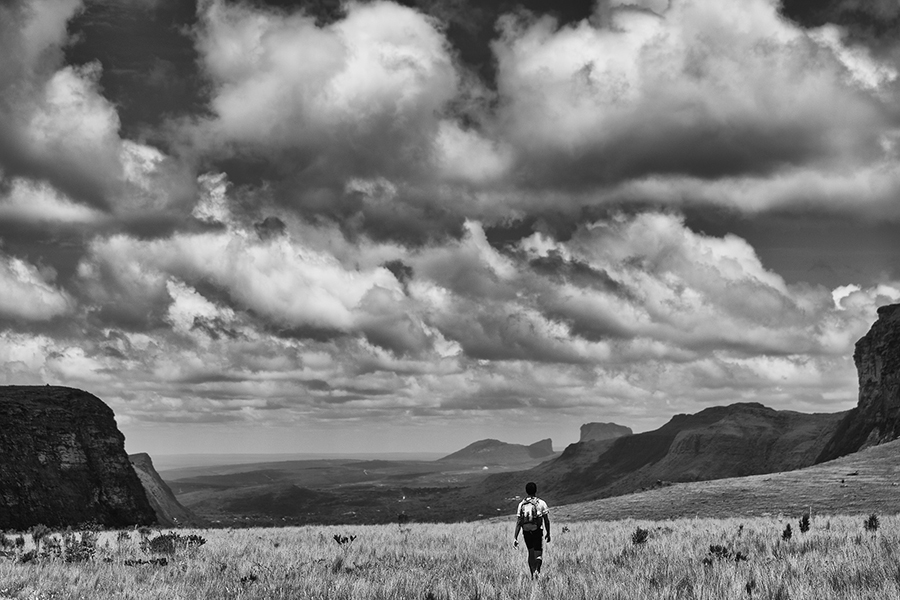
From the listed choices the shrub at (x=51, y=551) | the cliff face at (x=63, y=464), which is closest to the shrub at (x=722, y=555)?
the shrub at (x=51, y=551)

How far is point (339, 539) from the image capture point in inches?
936

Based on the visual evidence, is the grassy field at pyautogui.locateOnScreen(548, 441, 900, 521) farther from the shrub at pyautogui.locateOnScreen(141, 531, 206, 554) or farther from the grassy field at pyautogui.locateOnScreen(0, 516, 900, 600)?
the shrub at pyautogui.locateOnScreen(141, 531, 206, 554)

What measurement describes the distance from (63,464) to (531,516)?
133m

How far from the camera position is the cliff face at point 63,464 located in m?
115

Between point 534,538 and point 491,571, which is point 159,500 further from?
point 491,571

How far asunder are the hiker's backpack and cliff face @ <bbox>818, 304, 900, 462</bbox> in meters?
112

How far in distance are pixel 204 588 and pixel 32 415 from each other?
432 feet

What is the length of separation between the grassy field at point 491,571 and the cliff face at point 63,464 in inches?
4270

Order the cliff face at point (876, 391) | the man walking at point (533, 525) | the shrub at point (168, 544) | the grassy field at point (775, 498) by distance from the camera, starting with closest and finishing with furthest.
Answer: the man walking at point (533, 525) → the shrub at point (168, 544) → the grassy field at point (775, 498) → the cliff face at point (876, 391)

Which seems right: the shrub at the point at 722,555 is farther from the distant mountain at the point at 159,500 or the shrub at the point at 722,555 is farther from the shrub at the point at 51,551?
the distant mountain at the point at 159,500

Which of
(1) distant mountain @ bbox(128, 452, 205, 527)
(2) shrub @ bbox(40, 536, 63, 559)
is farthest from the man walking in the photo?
(1) distant mountain @ bbox(128, 452, 205, 527)

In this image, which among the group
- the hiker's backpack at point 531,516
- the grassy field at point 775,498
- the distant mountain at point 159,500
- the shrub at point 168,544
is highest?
the hiker's backpack at point 531,516

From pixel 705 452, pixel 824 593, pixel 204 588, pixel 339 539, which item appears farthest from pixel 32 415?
pixel 705 452

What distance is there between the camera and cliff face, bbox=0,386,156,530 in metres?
115
